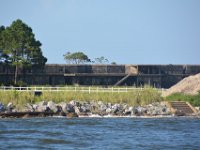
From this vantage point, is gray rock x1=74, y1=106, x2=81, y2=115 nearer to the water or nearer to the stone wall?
the water

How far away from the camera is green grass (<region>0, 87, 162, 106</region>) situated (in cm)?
→ 6631

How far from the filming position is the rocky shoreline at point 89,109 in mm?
62594

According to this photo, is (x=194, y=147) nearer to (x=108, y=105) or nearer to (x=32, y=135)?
(x=32, y=135)

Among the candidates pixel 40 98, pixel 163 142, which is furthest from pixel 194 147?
pixel 40 98

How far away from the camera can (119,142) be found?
123 ft

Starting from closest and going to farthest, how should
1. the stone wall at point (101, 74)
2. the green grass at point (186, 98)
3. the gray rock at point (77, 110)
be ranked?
the gray rock at point (77, 110) < the green grass at point (186, 98) < the stone wall at point (101, 74)

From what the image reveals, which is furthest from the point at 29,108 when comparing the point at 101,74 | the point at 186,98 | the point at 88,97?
the point at 101,74

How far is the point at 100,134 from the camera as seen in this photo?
4188 cm

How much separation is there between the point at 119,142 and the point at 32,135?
5.87 meters

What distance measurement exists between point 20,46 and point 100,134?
1665 inches

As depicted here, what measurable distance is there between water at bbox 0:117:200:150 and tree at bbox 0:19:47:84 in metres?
30.6

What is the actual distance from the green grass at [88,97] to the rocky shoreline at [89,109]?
1.35m

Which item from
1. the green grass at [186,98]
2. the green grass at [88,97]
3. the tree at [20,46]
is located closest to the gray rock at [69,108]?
the green grass at [88,97]

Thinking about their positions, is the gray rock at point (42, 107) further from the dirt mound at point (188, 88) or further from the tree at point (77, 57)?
the tree at point (77, 57)
